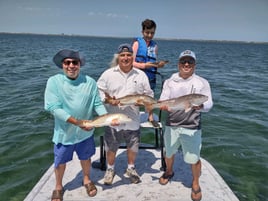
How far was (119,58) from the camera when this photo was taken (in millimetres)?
4426

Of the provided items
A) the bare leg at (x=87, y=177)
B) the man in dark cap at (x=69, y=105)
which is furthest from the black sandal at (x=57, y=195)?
the bare leg at (x=87, y=177)

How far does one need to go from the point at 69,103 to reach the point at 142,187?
1.83 metres

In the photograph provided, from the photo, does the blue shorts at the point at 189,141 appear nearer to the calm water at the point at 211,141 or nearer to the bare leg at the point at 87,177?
the bare leg at the point at 87,177

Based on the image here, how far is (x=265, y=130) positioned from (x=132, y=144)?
7.26 meters

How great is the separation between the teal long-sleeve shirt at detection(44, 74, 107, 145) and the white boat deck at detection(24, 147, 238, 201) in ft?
3.06

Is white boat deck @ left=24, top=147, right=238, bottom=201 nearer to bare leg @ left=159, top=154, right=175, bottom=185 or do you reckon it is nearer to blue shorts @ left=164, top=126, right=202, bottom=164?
Answer: bare leg @ left=159, top=154, right=175, bottom=185

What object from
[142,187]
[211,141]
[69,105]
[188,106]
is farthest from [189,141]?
[211,141]

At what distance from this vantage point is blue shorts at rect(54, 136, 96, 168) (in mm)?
4098

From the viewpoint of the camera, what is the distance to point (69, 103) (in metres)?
3.99

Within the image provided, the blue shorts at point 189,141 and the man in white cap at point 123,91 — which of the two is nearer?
the blue shorts at point 189,141

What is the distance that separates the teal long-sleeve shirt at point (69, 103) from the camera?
3.88m

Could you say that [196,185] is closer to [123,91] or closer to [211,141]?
[123,91]

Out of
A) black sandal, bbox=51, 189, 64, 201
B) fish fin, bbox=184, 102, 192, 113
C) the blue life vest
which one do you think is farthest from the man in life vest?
black sandal, bbox=51, 189, 64, 201

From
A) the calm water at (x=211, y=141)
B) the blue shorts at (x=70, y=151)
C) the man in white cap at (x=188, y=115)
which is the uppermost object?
the man in white cap at (x=188, y=115)
